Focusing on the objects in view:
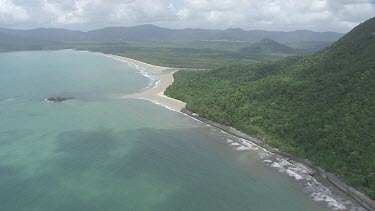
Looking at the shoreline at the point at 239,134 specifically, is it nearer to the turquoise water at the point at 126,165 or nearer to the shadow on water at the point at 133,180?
the turquoise water at the point at 126,165

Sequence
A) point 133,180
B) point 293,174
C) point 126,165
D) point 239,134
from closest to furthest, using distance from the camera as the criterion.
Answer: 1. point 133,180
2. point 293,174
3. point 126,165
4. point 239,134

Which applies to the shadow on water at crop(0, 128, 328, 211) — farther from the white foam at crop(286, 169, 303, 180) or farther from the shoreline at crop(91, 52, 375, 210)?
the shoreline at crop(91, 52, 375, 210)

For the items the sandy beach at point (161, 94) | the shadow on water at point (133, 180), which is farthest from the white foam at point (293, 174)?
the sandy beach at point (161, 94)

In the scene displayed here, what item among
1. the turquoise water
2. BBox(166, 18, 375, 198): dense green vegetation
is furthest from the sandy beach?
the turquoise water

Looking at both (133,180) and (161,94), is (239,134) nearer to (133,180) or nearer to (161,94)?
(133,180)

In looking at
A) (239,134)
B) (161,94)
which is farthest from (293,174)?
(161,94)

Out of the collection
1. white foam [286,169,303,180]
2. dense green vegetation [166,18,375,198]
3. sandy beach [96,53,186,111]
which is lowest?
sandy beach [96,53,186,111]
